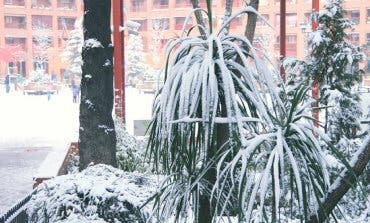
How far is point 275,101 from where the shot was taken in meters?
2.51

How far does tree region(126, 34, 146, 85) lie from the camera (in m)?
59.1

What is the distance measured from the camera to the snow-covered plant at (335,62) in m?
7.70

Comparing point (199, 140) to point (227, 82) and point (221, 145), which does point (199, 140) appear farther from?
point (227, 82)

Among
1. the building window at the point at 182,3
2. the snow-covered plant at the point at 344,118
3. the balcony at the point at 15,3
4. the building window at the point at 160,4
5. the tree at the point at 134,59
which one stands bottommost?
the snow-covered plant at the point at 344,118

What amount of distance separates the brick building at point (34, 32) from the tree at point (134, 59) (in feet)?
31.0

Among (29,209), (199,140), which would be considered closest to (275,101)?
(199,140)

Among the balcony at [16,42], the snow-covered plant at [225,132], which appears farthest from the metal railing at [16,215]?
the balcony at [16,42]

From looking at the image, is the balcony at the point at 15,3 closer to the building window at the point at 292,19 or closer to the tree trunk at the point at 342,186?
the building window at the point at 292,19

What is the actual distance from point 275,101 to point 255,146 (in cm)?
41

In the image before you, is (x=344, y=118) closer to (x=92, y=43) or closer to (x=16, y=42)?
(x=92, y=43)

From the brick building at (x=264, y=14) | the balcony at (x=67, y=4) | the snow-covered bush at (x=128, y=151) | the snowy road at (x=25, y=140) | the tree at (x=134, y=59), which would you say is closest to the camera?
the snow-covered bush at (x=128, y=151)

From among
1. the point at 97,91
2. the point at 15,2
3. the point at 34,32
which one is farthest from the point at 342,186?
the point at 15,2

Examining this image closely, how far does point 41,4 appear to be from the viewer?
6762 centimetres

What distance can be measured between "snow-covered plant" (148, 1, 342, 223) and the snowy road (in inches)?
259
